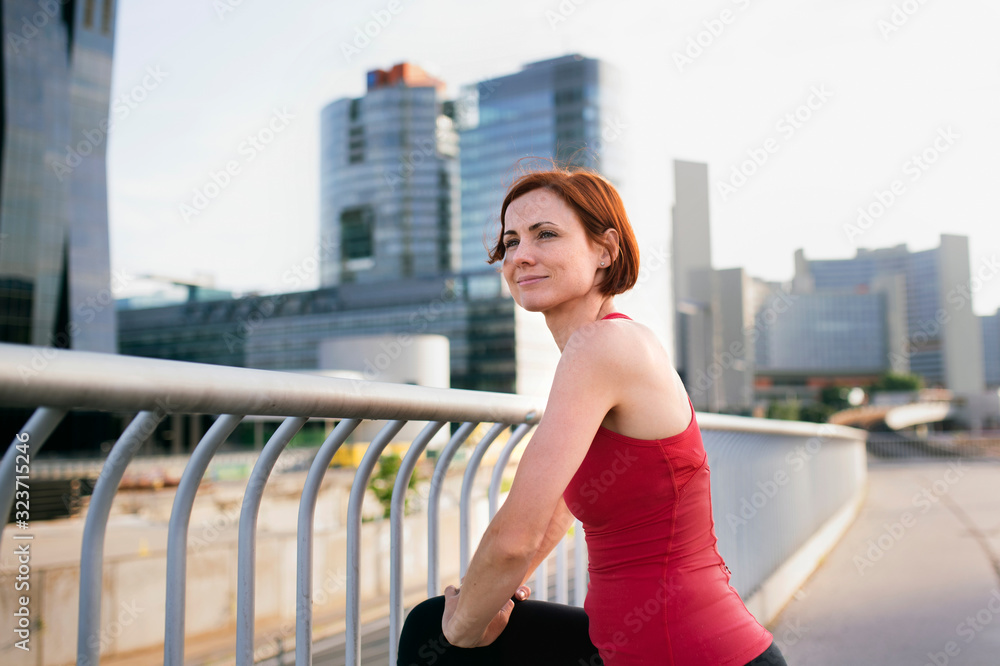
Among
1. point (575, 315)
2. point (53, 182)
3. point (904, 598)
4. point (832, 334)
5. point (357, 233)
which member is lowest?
point (904, 598)

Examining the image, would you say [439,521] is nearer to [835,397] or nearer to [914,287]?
[835,397]

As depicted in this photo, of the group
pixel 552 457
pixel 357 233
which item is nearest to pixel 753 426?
pixel 552 457

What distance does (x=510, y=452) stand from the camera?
7.23 feet

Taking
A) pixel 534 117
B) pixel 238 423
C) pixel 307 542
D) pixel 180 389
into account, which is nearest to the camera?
pixel 180 389

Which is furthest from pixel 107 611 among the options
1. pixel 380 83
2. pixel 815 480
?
pixel 380 83

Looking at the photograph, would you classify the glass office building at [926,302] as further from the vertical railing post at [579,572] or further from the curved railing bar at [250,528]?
the curved railing bar at [250,528]

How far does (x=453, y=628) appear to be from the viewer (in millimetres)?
1356

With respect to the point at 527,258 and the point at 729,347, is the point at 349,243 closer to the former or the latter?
the point at 729,347

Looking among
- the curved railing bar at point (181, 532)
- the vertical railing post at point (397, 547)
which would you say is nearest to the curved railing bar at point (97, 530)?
the curved railing bar at point (181, 532)

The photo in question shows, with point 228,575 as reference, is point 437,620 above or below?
above

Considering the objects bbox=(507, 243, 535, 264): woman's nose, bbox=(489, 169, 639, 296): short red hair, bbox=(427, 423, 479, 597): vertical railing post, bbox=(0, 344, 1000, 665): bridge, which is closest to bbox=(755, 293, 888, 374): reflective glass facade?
bbox=(0, 344, 1000, 665): bridge

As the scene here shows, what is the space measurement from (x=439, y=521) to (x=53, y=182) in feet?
169

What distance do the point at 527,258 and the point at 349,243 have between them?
104077mm

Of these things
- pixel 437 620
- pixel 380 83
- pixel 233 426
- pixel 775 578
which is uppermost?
pixel 380 83
